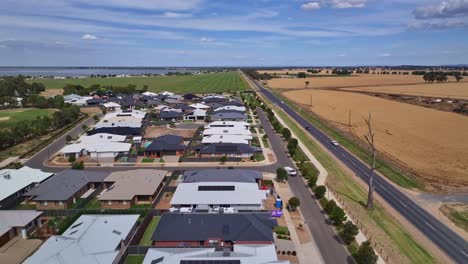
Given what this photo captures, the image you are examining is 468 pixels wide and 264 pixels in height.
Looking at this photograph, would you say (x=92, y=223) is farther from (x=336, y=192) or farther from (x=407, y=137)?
(x=407, y=137)

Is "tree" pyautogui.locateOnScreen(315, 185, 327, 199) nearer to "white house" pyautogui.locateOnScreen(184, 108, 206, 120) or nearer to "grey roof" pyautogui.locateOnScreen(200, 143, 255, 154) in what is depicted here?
"grey roof" pyautogui.locateOnScreen(200, 143, 255, 154)

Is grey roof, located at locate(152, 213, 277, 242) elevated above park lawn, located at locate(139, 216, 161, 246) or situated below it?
above

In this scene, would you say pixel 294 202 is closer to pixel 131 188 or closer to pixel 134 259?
pixel 134 259

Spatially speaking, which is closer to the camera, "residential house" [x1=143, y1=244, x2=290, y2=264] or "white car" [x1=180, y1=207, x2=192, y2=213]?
"residential house" [x1=143, y1=244, x2=290, y2=264]

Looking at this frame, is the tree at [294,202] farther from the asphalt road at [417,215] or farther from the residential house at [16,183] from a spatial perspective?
the residential house at [16,183]

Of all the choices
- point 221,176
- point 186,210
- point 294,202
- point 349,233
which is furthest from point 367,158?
point 186,210

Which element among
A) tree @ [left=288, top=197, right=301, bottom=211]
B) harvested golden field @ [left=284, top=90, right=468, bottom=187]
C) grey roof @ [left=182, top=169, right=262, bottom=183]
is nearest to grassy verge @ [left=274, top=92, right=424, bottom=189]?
harvested golden field @ [left=284, top=90, right=468, bottom=187]

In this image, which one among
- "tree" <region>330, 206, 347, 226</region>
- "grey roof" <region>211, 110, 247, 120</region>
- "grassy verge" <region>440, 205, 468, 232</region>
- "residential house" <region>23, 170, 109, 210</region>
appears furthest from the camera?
"grey roof" <region>211, 110, 247, 120</region>
